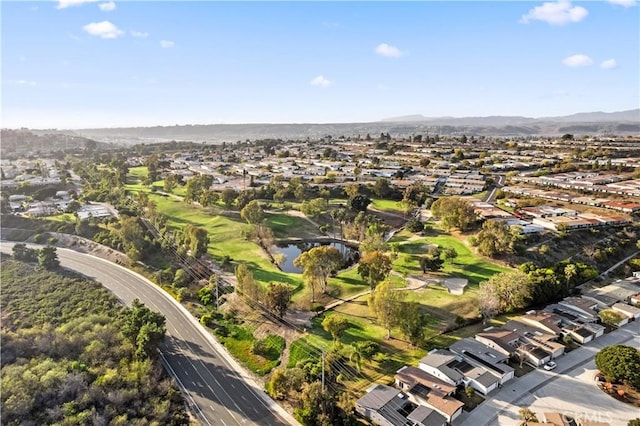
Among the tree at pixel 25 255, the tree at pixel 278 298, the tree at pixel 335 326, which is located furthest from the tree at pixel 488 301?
the tree at pixel 25 255

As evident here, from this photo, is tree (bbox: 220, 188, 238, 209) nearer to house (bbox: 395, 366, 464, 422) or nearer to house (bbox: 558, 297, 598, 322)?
house (bbox: 395, 366, 464, 422)

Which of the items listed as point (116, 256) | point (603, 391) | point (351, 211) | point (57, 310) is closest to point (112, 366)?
point (57, 310)

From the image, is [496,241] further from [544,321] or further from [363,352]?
[363,352]

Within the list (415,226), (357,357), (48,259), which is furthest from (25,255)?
(415,226)

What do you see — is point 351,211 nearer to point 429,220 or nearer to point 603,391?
point 429,220

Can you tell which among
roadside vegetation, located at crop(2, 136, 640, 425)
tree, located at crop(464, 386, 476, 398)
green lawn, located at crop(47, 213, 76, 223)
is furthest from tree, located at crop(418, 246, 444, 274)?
green lawn, located at crop(47, 213, 76, 223)

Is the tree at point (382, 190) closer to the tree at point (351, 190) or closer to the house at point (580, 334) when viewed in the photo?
the tree at point (351, 190)
